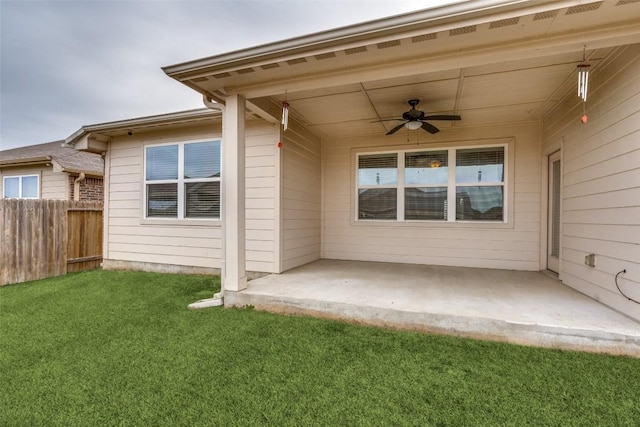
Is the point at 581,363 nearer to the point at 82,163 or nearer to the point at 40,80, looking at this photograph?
the point at 82,163

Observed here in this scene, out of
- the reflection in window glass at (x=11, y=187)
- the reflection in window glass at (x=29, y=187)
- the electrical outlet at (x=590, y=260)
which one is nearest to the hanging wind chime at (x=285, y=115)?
the electrical outlet at (x=590, y=260)

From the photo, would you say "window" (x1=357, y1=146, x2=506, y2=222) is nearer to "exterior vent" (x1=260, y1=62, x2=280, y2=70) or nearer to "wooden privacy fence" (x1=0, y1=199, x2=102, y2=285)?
"exterior vent" (x1=260, y1=62, x2=280, y2=70)

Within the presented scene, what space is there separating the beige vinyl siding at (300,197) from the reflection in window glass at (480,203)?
275 cm

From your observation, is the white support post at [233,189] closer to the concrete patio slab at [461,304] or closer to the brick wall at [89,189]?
the concrete patio slab at [461,304]

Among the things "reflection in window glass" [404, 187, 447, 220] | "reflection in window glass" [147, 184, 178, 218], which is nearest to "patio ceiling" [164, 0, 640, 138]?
"reflection in window glass" [404, 187, 447, 220]

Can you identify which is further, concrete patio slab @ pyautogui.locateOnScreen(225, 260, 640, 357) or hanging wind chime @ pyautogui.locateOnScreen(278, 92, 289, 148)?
hanging wind chime @ pyautogui.locateOnScreen(278, 92, 289, 148)

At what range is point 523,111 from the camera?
4520 mm

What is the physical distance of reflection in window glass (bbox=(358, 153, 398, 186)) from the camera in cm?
575

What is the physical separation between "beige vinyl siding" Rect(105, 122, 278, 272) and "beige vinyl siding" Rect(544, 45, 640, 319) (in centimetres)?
410

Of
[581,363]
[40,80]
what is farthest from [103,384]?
[40,80]

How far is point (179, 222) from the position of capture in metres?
5.43

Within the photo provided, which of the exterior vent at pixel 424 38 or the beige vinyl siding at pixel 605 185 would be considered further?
the beige vinyl siding at pixel 605 185

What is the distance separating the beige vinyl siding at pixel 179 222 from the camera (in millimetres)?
4789

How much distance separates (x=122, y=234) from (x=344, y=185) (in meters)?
4.72
